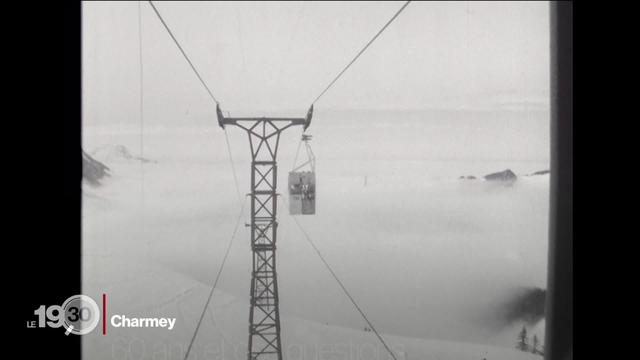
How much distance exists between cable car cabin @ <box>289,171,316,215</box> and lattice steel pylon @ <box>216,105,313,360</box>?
3.3 inches

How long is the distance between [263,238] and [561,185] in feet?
4.51

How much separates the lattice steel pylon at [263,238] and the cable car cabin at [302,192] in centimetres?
8

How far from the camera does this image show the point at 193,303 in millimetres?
2078

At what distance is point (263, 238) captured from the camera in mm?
2199

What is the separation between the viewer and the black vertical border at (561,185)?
1985 mm
